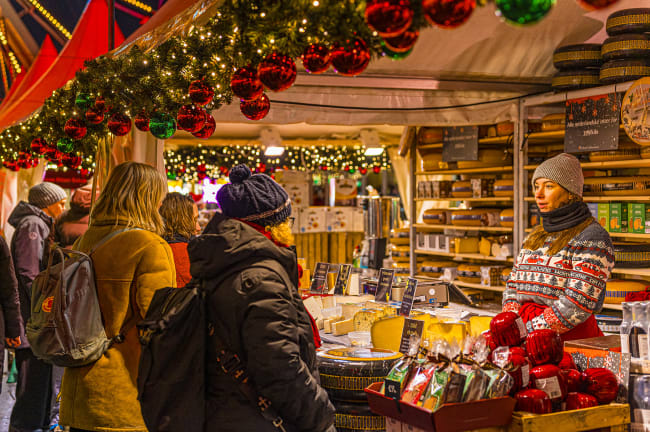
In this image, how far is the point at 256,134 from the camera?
10.7 meters

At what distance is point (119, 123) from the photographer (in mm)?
3674

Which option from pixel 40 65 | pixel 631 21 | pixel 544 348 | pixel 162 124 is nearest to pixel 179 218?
pixel 162 124

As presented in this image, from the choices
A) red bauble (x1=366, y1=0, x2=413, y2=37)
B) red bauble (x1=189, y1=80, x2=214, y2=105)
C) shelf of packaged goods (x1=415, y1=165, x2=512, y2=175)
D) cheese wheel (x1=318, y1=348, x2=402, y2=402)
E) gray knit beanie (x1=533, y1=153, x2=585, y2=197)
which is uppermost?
shelf of packaged goods (x1=415, y1=165, x2=512, y2=175)

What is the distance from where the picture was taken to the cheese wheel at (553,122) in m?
5.59

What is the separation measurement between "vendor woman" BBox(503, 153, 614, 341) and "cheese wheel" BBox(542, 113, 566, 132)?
8.53 feet

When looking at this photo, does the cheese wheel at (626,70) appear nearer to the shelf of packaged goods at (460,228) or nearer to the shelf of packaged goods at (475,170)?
the shelf of packaged goods at (475,170)

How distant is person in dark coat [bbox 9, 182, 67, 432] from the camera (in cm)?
445

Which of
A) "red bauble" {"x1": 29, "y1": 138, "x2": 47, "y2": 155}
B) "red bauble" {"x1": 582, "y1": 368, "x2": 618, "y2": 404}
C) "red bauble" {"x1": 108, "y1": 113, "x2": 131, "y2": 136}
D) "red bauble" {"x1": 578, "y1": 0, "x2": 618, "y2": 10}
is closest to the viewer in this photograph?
"red bauble" {"x1": 578, "y1": 0, "x2": 618, "y2": 10}

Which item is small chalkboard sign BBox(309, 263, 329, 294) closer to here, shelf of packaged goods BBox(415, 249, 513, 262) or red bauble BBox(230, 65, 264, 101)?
red bauble BBox(230, 65, 264, 101)

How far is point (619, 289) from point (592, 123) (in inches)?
52.2

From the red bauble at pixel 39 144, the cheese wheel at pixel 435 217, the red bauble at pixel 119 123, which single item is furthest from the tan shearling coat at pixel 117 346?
the cheese wheel at pixel 435 217

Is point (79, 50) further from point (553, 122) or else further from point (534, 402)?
point (534, 402)

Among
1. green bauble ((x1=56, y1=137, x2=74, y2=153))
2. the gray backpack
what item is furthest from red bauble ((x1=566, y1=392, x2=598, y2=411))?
green bauble ((x1=56, y1=137, x2=74, y2=153))

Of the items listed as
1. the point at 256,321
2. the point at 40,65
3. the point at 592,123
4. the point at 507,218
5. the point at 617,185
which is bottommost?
Answer: the point at 256,321
